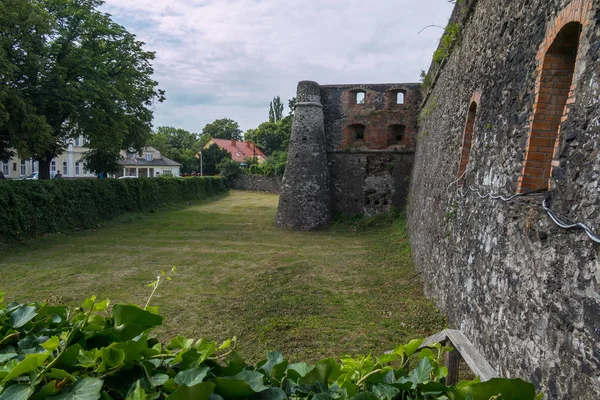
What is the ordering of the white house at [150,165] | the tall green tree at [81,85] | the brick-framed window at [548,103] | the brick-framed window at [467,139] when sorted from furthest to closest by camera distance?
the white house at [150,165] < the tall green tree at [81,85] < the brick-framed window at [467,139] < the brick-framed window at [548,103]

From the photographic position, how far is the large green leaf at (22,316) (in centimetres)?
170

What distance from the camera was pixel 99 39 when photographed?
17719 mm

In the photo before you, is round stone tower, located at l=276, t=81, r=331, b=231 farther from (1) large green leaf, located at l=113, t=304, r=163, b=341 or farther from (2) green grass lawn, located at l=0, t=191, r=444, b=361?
(1) large green leaf, located at l=113, t=304, r=163, b=341

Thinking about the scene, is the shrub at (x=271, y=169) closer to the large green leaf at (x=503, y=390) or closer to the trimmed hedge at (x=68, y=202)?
the trimmed hedge at (x=68, y=202)

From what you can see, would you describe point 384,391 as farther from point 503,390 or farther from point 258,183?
point 258,183

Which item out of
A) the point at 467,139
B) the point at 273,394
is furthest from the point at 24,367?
the point at 467,139

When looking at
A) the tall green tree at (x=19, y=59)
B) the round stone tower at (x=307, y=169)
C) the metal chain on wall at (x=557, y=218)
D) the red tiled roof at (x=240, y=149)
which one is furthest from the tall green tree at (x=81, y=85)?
the red tiled roof at (x=240, y=149)

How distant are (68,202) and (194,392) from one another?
16.0 metres

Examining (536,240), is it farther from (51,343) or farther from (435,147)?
(435,147)

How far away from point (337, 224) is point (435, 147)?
7208mm

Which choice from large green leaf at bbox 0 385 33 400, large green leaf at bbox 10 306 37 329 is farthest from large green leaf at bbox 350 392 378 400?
large green leaf at bbox 10 306 37 329

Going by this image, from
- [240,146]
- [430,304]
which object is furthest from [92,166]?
[240,146]

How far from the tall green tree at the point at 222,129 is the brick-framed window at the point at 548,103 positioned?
6974 cm

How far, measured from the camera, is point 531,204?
327cm
